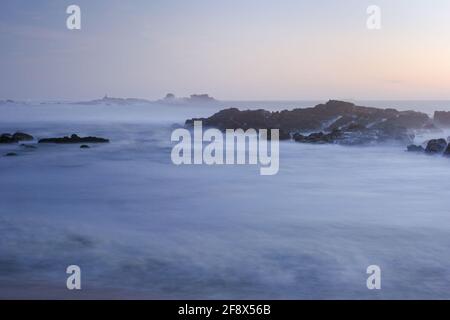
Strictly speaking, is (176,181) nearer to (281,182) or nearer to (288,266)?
(281,182)

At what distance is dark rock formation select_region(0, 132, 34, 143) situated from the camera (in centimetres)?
1165

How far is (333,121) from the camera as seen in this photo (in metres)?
14.4

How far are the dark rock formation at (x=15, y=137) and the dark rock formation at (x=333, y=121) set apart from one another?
466cm

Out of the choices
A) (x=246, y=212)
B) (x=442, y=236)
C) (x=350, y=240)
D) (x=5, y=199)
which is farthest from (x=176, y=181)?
(x=442, y=236)

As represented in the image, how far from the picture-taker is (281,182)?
9.59 meters

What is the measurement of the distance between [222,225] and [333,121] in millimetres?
8464

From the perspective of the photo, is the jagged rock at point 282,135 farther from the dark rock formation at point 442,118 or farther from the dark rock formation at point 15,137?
the dark rock formation at point 15,137

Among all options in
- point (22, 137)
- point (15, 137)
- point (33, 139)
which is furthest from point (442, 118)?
point (15, 137)

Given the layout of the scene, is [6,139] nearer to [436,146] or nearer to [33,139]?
[33,139]

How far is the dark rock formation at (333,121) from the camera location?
13.4 meters

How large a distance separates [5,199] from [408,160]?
8.57 m

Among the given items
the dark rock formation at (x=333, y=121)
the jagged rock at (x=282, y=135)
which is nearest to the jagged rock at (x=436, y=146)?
the dark rock formation at (x=333, y=121)

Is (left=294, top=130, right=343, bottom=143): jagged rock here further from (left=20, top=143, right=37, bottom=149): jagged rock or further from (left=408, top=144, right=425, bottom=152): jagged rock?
(left=20, top=143, right=37, bottom=149): jagged rock
